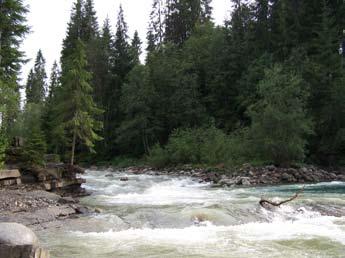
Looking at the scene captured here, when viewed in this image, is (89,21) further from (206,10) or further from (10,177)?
(10,177)

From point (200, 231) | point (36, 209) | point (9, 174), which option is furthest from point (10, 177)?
point (200, 231)

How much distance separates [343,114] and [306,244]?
27.6m

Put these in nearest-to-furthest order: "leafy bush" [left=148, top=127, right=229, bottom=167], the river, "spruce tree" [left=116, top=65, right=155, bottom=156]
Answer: the river
"leafy bush" [left=148, top=127, right=229, bottom=167]
"spruce tree" [left=116, top=65, right=155, bottom=156]

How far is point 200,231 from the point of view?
37.9 ft

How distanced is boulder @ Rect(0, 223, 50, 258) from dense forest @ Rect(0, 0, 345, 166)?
41.5 feet

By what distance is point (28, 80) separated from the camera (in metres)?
84.4

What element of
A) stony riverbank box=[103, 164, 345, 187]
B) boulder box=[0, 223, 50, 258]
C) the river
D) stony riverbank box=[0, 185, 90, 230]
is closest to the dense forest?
stony riverbank box=[103, 164, 345, 187]

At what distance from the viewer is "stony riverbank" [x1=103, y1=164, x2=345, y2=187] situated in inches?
1038

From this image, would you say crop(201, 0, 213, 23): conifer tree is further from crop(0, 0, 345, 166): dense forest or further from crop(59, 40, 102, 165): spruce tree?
crop(59, 40, 102, 165): spruce tree

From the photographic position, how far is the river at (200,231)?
29.9 ft

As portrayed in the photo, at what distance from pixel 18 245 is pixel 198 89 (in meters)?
44.4

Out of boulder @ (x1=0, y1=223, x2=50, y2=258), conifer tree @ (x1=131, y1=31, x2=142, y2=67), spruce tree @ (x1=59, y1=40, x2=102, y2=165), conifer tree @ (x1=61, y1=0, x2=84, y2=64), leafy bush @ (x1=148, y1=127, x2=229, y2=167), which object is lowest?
boulder @ (x1=0, y1=223, x2=50, y2=258)

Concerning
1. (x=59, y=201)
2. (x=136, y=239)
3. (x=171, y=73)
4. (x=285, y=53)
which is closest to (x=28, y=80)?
(x=171, y=73)

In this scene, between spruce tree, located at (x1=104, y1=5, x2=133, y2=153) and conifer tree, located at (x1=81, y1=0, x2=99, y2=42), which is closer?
spruce tree, located at (x1=104, y1=5, x2=133, y2=153)
